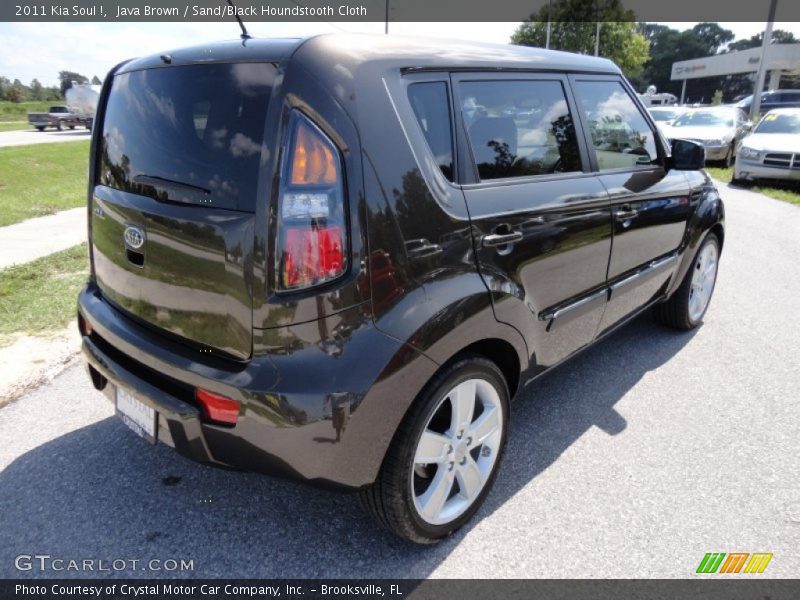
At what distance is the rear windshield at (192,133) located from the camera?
1.77 m

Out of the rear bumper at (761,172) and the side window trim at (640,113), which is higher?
the side window trim at (640,113)

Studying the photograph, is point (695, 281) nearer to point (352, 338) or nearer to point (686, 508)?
point (686, 508)

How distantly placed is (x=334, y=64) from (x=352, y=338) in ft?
2.84

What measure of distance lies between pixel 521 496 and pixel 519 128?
1667 mm

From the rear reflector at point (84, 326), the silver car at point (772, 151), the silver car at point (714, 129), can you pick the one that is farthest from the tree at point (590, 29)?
the rear reflector at point (84, 326)

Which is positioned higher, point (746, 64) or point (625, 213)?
point (746, 64)

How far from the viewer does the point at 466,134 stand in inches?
87.0

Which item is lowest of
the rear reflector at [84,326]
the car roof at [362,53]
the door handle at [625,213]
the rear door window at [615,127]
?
the rear reflector at [84,326]

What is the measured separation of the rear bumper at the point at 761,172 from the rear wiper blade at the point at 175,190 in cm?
1291

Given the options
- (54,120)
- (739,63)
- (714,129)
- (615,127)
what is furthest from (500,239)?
(739,63)

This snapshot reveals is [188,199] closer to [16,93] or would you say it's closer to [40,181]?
[40,181]

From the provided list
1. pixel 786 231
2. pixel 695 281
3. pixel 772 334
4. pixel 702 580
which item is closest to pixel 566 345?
pixel 702 580

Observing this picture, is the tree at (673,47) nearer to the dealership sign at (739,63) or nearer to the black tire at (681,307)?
the dealership sign at (739,63)

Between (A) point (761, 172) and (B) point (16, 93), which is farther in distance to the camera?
(B) point (16, 93)
